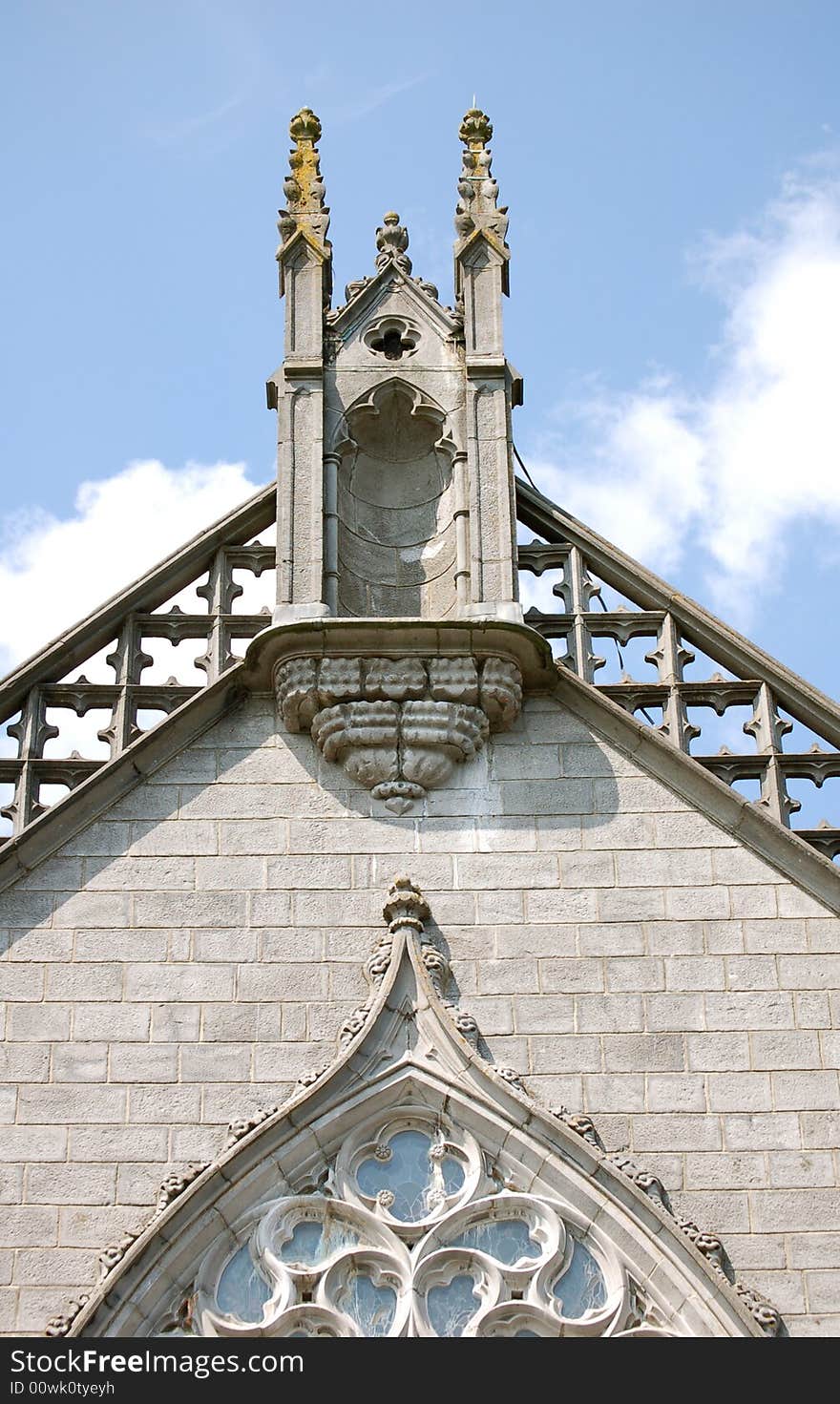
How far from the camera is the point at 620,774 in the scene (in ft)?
51.6

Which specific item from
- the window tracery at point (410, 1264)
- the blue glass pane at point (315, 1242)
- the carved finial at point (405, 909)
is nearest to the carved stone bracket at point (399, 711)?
the carved finial at point (405, 909)

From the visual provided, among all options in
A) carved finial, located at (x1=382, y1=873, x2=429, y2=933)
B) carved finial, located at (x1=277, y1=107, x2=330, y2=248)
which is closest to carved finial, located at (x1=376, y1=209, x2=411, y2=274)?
carved finial, located at (x1=277, y1=107, x2=330, y2=248)

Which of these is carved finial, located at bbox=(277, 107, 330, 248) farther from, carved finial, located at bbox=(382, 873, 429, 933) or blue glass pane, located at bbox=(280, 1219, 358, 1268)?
blue glass pane, located at bbox=(280, 1219, 358, 1268)

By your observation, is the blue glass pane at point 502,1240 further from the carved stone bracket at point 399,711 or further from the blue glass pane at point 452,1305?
the carved stone bracket at point 399,711

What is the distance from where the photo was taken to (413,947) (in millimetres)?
14914

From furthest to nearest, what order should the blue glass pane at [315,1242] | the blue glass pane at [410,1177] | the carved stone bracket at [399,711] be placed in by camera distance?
the carved stone bracket at [399,711]
the blue glass pane at [410,1177]
the blue glass pane at [315,1242]

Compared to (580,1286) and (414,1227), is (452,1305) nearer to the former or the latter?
(414,1227)

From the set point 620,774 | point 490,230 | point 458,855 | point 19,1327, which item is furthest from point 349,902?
point 490,230

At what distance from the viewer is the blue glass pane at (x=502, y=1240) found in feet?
46.4

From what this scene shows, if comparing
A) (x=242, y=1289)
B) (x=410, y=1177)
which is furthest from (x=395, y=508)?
(x=242, y=1289)

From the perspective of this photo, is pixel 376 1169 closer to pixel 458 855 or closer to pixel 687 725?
pixel 458 855

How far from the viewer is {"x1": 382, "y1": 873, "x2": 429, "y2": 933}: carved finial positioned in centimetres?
1497

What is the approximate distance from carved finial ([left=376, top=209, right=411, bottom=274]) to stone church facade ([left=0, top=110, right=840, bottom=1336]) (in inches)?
35.7

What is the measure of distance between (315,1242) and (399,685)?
10.9 feet
